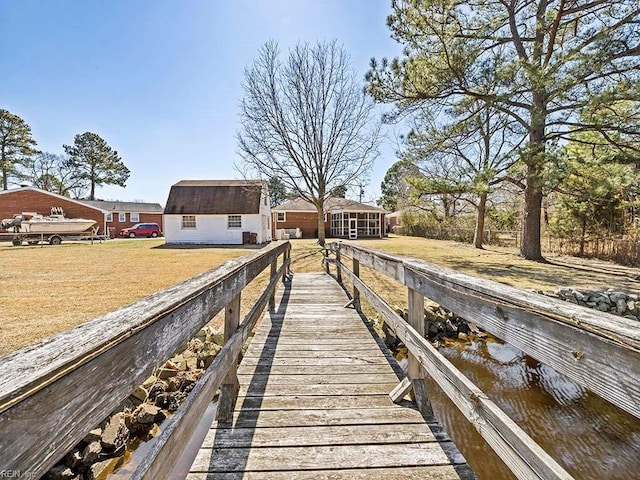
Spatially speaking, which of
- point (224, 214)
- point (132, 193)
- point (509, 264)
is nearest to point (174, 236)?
point (224, 214)

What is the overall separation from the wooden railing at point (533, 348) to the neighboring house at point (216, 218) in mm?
19270

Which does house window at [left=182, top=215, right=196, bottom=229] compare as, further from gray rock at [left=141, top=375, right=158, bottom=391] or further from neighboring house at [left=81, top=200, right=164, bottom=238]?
gray rock at [left=141, top=375, right=158, bottom=391]

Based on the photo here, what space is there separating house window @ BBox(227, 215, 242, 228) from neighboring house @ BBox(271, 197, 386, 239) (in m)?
7.39

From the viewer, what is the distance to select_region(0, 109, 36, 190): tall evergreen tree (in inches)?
1071

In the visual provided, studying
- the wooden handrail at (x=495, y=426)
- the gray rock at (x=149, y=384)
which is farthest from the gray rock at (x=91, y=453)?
the wooden handrail at (x=495, y=426)

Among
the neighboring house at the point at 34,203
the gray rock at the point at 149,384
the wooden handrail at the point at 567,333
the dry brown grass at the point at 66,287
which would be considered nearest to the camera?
the wooden handrail at the point at 567,333

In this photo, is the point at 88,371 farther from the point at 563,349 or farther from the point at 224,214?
the point at 224,214

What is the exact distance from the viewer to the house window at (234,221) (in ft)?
67.8

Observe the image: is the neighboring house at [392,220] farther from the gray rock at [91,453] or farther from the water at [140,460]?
the gray rock at [91,453]

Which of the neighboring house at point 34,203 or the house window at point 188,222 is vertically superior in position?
the neighboring house at point 34,203

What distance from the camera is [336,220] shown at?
2900 cm

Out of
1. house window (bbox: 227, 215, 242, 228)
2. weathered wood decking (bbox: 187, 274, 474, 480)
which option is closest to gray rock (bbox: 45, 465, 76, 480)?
weathered wood decking (bbox: 187, 274, 474, 480)

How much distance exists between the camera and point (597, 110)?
892cm

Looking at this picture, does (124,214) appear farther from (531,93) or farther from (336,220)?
(531,93)
